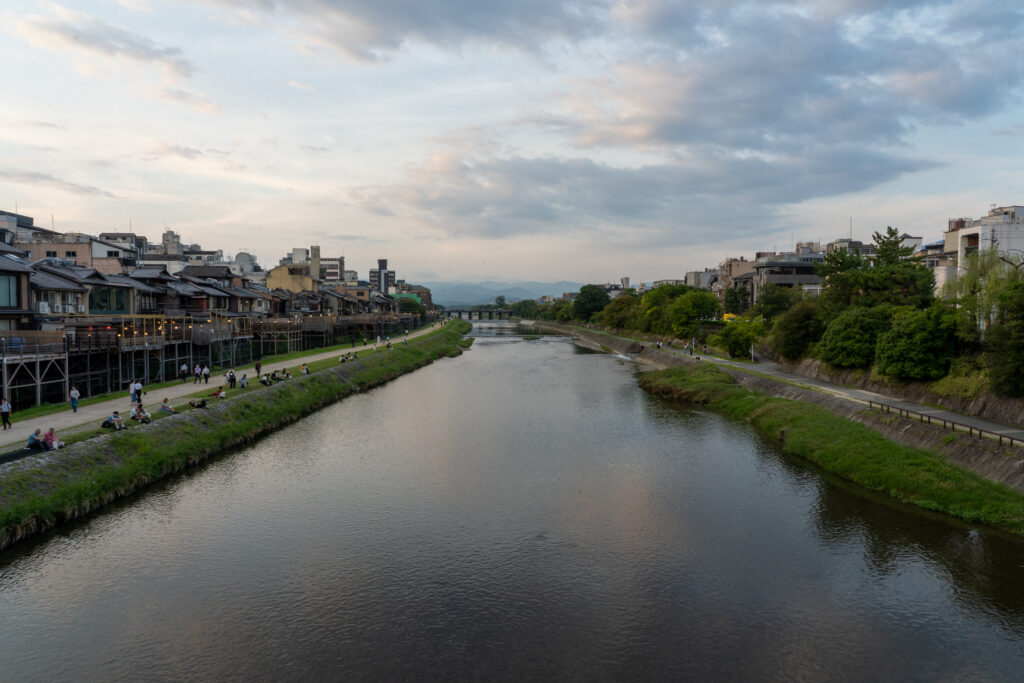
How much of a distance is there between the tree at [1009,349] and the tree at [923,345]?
474 centimetres

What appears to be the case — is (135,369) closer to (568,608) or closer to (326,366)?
(326,366)

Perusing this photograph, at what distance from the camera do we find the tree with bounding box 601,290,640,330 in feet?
426

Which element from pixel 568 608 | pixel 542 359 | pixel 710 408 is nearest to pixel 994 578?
pixel 568 608

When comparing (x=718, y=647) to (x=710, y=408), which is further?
(x=710, y=408)

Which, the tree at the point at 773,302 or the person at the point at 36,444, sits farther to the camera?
the tree at the point at 773,302

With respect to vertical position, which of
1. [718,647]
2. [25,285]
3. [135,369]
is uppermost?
[25,285]

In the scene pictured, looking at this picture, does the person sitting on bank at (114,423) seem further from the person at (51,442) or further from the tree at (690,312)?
the tree at (690,312)

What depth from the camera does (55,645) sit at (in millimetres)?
15164

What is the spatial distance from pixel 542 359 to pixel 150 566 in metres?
75.7


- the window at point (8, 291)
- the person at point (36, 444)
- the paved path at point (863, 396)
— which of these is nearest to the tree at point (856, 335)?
the paved path at point (863, 396)

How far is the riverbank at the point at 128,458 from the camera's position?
2097cm

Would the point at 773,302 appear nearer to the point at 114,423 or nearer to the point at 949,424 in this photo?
the point at 949,424

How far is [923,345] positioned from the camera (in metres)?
36.0

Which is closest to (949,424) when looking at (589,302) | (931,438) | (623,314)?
(931,438)
